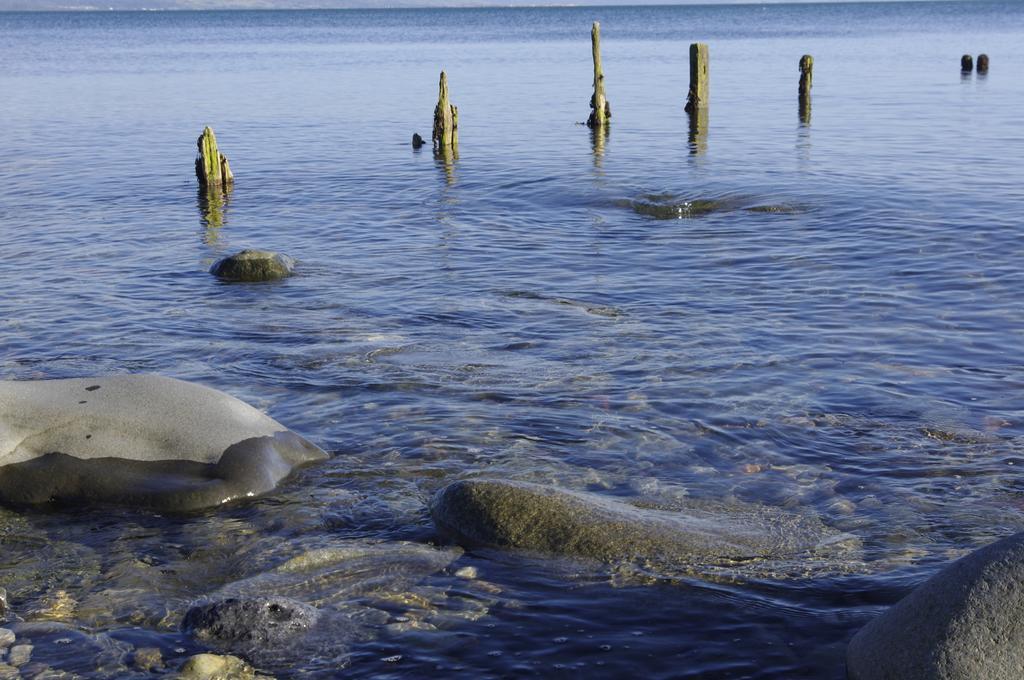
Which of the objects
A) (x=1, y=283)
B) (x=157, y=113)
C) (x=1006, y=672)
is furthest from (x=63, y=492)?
(x=157, y=113)

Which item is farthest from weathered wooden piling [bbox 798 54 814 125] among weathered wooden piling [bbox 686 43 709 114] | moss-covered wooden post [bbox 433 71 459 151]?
moss-covered wooden post [bbox 433 71 459 151]

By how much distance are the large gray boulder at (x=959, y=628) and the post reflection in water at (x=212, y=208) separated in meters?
14.6

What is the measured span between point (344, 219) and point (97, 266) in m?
5.00

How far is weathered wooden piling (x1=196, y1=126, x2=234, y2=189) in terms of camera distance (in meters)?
22.9

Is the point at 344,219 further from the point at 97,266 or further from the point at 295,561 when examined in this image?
the point at 295,561

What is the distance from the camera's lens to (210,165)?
23.1 m

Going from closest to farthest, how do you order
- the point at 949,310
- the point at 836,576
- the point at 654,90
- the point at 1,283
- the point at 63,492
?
the point at 836,576, the point at 63,492, the point at 949,310, the point at 1,283, the point at 654,90

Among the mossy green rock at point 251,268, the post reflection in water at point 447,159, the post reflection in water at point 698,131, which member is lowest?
the mossy green rock at point 251,268

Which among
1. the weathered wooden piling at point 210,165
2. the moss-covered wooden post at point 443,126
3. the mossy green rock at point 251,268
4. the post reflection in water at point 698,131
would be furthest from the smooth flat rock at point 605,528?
the moss-covered wooden post at point 443,126

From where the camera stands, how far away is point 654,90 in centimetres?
4509

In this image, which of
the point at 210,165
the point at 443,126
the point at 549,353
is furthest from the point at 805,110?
the point at 549,353

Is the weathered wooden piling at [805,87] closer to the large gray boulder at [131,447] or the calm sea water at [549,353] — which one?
the calm sea water at [549,353]

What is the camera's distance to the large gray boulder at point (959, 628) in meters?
4.87

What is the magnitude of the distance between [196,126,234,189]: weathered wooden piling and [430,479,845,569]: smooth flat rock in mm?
17151
